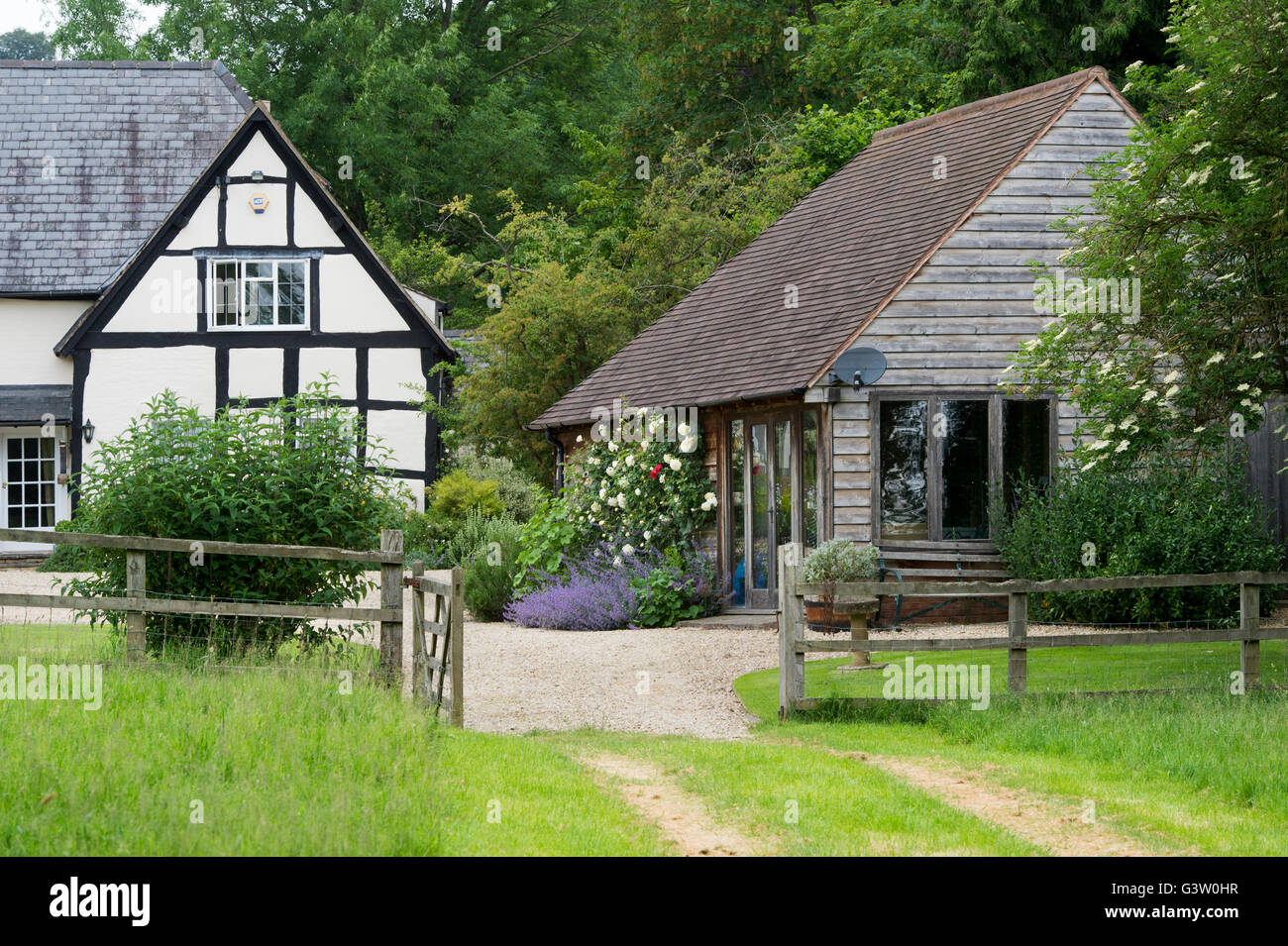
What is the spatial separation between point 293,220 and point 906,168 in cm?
1228

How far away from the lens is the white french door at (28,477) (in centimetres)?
2695

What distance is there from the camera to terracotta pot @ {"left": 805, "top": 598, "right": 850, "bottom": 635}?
50.6 ft

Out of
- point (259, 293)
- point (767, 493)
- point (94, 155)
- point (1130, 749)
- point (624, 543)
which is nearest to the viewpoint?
point (1130, 749)

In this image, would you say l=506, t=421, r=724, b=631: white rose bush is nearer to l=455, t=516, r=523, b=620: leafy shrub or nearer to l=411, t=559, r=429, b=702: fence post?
l=455, t=516, r=523, b=620: leafy shrub

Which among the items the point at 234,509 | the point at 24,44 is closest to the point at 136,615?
the point at 234,509

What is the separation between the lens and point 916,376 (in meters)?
16.3

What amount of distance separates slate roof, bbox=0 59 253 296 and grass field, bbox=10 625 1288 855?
1901cm

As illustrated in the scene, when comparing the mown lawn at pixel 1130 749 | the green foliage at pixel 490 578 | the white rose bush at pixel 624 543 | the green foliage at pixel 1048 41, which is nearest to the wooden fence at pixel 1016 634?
the mown lawn at pixel 1130 749

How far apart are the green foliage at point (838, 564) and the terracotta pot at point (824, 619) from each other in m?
0.45

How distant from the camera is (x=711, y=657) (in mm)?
14109

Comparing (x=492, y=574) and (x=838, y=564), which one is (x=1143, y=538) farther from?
(x=492, y=574)

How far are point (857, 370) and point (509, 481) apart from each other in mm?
11654

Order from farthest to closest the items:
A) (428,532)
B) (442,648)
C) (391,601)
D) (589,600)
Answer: (428,532) → (589,600) → (442,648) → (391,601)

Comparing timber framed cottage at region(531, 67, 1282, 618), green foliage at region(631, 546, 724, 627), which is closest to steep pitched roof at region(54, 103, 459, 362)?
timber framed cottage at region(531, 67, 1282, 618)
